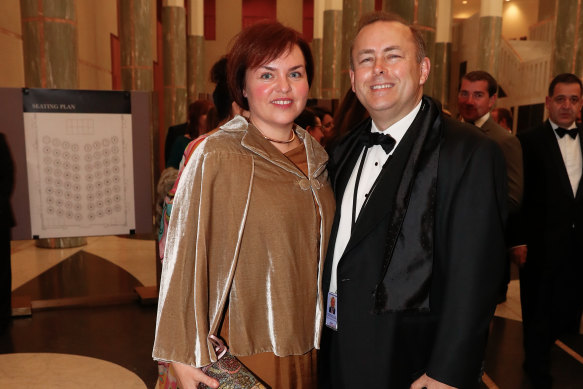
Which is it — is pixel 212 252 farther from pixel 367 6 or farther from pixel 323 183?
pixel 367 6

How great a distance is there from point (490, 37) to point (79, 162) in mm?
12258

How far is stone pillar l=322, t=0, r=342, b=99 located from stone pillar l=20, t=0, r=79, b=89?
8.49 metres

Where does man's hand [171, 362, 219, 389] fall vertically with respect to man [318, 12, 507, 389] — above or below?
below

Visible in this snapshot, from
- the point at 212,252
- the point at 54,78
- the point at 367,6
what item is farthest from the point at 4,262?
the point at 367,6

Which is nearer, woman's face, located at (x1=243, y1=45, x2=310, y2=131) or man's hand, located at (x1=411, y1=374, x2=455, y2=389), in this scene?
man's hand, located at (x1=411, y1=374, x2=455, y2=389)

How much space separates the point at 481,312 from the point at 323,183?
679 mm

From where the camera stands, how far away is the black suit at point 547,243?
11.2 ft

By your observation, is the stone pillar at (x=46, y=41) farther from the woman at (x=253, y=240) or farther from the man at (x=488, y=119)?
the woman at (x=253, y=240)

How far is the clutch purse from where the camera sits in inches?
62.6

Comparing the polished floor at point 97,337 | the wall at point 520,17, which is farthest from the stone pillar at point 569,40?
the wall at point 520,17

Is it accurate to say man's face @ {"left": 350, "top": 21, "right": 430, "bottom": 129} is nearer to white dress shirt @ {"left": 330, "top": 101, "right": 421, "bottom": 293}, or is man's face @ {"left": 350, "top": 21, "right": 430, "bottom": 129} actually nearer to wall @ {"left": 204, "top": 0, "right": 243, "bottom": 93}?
white dress shirt @ {"left": 330, "top": 101, "right": 421, "bottom": 293}

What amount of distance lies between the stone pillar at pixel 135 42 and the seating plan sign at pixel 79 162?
5.33 metres

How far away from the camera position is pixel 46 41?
662cm

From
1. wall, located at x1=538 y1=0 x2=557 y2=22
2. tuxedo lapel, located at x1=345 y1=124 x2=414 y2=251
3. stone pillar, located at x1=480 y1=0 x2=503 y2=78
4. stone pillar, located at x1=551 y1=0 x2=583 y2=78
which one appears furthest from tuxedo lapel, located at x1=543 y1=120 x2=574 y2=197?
wall, located at x1=538 y1=0 x2=557 y2=22
